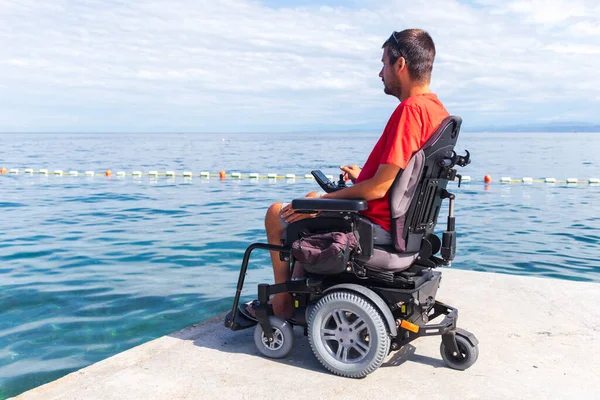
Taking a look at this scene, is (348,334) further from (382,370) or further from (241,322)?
(241,322)

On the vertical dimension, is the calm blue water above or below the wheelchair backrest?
below

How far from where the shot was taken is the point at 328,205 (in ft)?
11.4

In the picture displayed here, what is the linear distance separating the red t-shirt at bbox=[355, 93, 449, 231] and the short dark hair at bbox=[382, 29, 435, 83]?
0.49 ft

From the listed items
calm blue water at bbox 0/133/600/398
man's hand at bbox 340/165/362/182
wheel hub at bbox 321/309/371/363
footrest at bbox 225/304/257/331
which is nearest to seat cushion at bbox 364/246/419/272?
wheel hub at bbox 321/309/371/363

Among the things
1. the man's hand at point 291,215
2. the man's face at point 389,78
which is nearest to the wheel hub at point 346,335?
the man's hand at point 291,215

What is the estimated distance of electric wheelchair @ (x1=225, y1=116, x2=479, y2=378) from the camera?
346 centimetres

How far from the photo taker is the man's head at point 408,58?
357 centimetres

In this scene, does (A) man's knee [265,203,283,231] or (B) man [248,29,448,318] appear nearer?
(B) man [248,29,448,318]

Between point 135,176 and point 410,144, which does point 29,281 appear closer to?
point 410,144

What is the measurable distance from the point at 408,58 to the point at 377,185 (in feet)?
2.57

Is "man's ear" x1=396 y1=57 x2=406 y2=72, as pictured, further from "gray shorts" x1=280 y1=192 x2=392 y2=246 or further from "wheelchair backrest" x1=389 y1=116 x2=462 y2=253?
"gray shorts" x1=280 y1=192 x2=392 y2=246

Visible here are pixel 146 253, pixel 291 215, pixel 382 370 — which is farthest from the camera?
pixel 146 253

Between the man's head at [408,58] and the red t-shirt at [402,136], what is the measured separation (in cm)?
13

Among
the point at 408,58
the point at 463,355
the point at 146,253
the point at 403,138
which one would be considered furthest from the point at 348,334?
the point at 146,253
